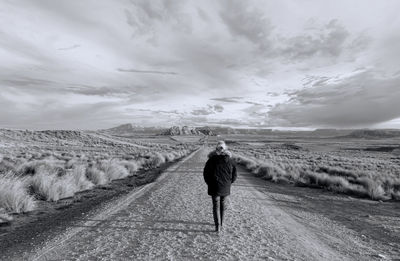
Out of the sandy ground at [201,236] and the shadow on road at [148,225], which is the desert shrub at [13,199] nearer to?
the sandy ground at [201,236]

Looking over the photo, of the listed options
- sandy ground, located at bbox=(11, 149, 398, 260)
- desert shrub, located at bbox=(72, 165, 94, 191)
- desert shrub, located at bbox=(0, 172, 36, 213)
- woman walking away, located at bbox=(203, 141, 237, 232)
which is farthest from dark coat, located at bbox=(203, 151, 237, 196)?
desert shrub, located at bbox=(72, 165, 94, 191)

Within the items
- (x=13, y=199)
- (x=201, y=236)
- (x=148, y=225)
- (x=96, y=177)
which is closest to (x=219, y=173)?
(x=201, y=236)

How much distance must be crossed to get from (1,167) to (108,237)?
1459 centimetres

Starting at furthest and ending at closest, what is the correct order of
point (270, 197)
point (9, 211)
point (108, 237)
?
point (270, 197), point (9, 211), point (108, 237)

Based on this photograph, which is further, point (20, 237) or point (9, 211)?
point (9, 211)

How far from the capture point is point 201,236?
19.0ft

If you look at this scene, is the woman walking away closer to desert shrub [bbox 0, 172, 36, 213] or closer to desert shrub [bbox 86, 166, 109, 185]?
desert shrub [bbox 0, 172, 36, 213]

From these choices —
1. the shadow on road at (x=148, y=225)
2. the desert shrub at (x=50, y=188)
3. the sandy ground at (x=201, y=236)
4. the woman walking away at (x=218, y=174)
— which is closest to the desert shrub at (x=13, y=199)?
the desert shrub at (x=50, y=188)

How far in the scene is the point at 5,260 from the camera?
15.1 ft

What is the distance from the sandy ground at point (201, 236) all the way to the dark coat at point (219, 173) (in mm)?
977

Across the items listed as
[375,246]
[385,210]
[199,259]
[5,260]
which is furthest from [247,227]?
[385,210]

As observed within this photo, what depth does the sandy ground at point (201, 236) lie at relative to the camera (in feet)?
15.8

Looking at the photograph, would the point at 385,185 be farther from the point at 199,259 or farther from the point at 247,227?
the point at 199,259

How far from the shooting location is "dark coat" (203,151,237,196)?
19.9 ft
